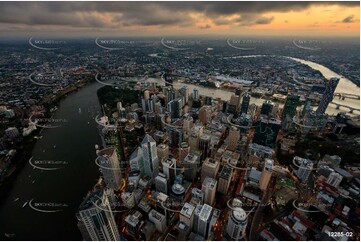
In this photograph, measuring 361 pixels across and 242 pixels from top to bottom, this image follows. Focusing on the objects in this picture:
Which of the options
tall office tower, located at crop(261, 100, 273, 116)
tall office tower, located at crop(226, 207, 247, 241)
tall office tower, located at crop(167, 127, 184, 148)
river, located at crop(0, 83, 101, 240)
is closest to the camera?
tall office tower, located at crop(226, 207, 247, 241)

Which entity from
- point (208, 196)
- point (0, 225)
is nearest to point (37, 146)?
point (0, 225)

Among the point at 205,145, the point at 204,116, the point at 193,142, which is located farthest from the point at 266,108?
the point at 193,142

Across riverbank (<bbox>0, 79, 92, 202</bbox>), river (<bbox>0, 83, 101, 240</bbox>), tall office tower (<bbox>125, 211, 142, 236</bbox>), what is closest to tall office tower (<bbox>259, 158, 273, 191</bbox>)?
tall office tower (<bbox>125, 211, 142, 236</bbox>)

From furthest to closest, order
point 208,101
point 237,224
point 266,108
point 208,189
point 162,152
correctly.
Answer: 1. point 208,101
2. point 266,108
3. point 162,152
4. point 208,189
5. point 237,224

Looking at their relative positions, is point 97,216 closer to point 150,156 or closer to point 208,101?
point 150,156

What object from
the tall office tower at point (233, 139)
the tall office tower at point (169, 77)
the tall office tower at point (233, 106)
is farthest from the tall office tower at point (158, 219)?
the tall office tower at point (169, 77)

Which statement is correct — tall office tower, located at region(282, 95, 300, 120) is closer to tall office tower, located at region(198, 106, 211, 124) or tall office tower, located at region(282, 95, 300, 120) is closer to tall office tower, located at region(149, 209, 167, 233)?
tall office tower, located at region(198, 106, 211, 124)

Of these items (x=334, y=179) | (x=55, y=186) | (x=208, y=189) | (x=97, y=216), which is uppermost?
(x=97, y=216)
